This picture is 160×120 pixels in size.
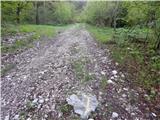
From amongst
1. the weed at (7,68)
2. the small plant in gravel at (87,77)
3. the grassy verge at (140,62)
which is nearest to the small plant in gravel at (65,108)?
the small plant in gravel at (87,77)

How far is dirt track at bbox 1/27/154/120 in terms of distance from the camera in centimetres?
621

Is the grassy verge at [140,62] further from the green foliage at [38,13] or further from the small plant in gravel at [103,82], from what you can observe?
the green foliage at [38,13]

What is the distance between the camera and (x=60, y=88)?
7.38m

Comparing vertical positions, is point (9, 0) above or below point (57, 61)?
above

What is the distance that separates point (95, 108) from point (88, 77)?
2.21 m

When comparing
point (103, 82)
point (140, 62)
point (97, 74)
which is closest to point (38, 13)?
point (140, 62)

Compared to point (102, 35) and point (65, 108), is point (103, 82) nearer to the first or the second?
point (65, 108)

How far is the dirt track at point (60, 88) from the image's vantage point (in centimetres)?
621

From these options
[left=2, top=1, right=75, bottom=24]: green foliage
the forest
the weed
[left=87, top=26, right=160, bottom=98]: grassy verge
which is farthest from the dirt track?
[left=2, top=1, right=75, bottom=24]: green foliage

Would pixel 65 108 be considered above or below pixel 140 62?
below

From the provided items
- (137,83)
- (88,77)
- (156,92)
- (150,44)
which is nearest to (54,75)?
(88,77)

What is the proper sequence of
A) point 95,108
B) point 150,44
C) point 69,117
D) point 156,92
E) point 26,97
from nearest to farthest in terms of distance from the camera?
point 69,117, point 95,108, point 26,97, point 156,92, point 150,44

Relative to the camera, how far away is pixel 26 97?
22.9ft

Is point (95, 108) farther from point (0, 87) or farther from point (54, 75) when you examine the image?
point (0, 87)
